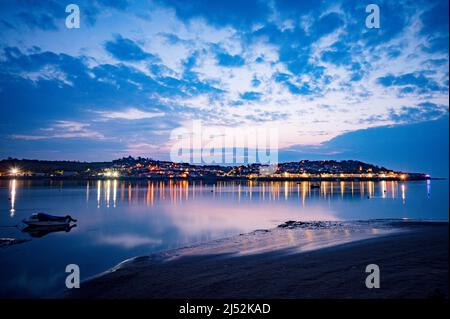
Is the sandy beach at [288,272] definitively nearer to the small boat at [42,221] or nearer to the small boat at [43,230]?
the small boat at [43,230]

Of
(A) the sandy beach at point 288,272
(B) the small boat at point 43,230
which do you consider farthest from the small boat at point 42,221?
(A) the sandy beach at point 288,272

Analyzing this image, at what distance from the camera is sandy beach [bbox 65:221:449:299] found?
7805mm

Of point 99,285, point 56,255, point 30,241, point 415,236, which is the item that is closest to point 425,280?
point 415,236

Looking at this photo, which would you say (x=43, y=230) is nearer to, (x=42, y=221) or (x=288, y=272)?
(x=42, y=221)

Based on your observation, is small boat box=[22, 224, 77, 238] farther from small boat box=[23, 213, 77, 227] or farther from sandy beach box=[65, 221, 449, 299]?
sandy beach box=[65, 221, 449, 299]

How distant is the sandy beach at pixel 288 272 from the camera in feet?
25.6

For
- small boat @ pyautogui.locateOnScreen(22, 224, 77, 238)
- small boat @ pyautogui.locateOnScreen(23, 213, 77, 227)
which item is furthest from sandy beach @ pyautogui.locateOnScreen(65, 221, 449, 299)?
small boat @ pyautogui.locateOnScreen(23, 213, 77, 227)

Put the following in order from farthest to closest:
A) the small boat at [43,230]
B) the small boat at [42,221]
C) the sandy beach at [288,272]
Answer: the small boat at [42,221], the small boat at [43,230], the sandy beach at [288,272]

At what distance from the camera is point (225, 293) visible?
8023mm

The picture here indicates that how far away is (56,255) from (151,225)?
1054 cm

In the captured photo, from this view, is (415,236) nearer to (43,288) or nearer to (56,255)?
(43,288)

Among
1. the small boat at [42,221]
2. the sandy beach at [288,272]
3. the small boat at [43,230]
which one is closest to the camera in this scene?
the sandy beach at [288,272]
